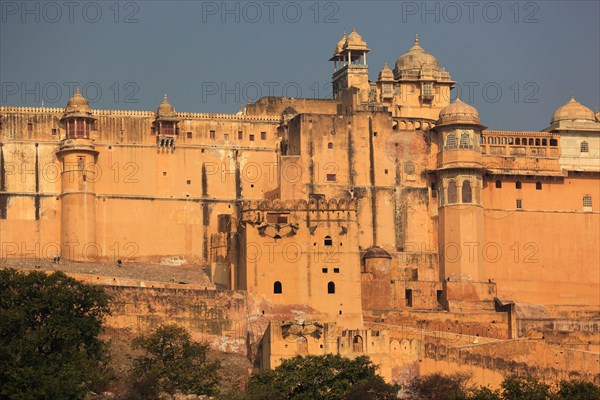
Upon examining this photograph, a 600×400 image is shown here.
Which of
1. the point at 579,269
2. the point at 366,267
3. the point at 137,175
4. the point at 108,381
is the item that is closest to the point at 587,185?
the point at 579,269

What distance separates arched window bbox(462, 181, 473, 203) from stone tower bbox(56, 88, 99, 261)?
16.0 m

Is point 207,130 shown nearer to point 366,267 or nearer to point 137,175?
point 137,175

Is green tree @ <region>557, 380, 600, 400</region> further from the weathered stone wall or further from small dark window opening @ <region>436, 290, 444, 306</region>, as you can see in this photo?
small dark window opening @ <region>436, 290, 444, 306</region>

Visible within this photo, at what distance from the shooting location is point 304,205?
72.9 metres

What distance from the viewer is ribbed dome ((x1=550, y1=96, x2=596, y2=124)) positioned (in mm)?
85000

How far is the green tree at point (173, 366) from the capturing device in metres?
63.8

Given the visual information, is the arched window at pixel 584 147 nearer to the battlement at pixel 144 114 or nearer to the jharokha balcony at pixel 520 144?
the jharokha balcony at pixel 520 144

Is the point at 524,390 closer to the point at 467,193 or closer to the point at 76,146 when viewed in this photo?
the point at 467,193

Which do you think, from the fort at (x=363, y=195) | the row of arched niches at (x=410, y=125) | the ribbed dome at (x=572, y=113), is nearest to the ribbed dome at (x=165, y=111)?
the fort at (x=363, y=195)

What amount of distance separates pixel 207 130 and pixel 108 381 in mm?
22545

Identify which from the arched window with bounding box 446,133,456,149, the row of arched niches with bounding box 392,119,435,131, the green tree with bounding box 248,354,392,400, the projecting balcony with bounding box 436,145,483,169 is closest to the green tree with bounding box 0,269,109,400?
the green tree with bounding box 248,354,392,400

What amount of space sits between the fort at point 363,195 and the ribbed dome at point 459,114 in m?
0.08

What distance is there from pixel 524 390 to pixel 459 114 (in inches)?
805

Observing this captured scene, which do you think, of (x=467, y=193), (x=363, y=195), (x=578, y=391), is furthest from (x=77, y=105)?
(x=578, y=391)
